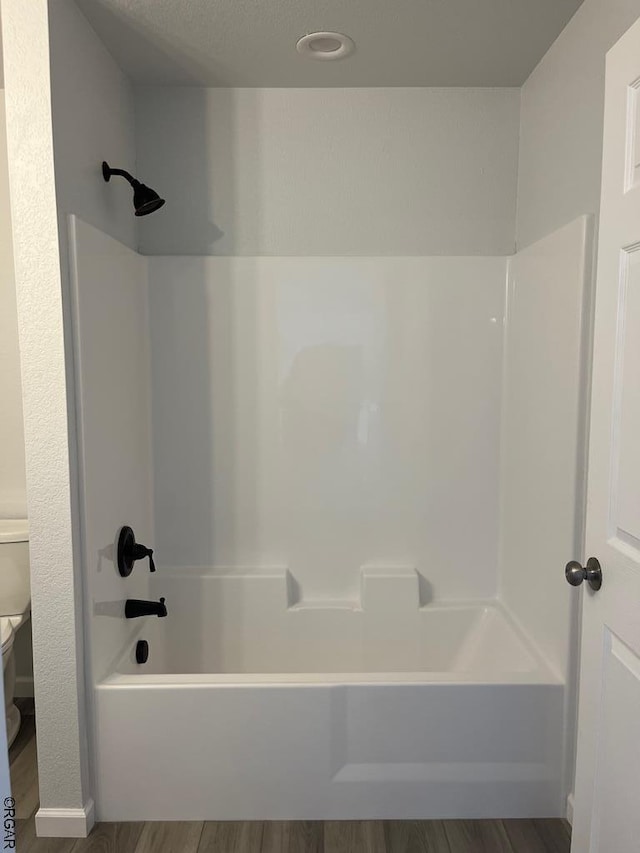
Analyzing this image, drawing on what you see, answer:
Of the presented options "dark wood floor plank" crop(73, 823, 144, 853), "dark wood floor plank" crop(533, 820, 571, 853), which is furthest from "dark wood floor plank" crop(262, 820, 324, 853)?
"dark wood floor plank" crop(533, 820, 571, 853)

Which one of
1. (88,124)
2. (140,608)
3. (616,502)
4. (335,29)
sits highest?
(335,29)

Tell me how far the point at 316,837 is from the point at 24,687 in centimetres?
148

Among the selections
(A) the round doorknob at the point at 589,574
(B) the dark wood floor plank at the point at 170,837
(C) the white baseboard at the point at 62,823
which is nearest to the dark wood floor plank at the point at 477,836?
(B) the dark wood floor plank at the point at 170,837

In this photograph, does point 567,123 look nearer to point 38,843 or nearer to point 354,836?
point 354,836

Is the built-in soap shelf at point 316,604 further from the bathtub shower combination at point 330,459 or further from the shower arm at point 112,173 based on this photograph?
the shower arm at point 112,173

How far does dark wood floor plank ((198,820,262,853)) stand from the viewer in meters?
1.87

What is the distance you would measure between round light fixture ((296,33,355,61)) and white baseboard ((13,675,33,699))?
8.65 ft

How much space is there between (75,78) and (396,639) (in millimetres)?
2242

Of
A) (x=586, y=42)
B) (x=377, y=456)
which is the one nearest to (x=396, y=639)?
(x=377, y=456)

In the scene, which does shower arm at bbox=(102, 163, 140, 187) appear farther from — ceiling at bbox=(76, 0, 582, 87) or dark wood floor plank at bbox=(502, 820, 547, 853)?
dark wood floor plank at bbox=(502, 820, 547, 853)

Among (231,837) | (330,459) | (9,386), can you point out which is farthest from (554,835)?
(9,386)

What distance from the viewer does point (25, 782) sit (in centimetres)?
221

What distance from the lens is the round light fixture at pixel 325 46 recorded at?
6.77 ft

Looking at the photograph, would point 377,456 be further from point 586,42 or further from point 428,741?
point 586,42
